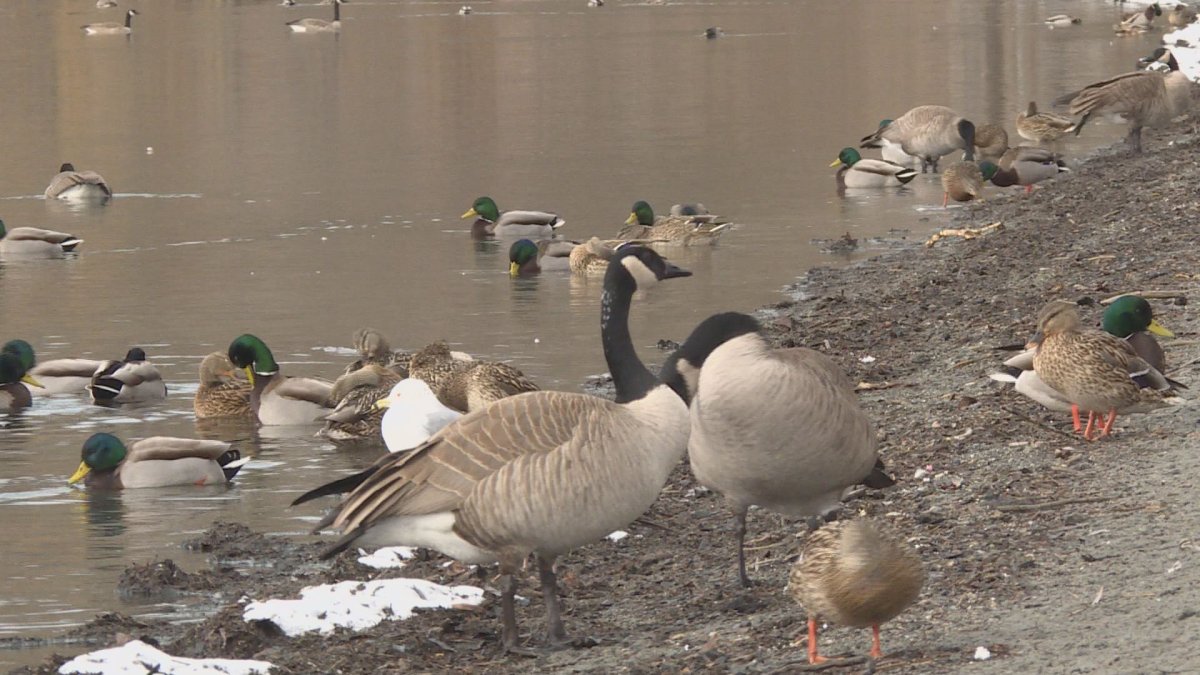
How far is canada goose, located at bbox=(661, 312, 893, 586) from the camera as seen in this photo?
23.3 ft

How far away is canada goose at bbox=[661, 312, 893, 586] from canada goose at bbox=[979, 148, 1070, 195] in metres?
17.0

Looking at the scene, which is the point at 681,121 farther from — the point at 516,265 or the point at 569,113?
the point at 516,265

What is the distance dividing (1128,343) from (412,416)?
405cm

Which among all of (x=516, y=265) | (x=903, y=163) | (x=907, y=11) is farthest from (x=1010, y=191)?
(x=907, y=11)

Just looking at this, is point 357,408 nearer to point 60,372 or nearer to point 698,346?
point 60,372

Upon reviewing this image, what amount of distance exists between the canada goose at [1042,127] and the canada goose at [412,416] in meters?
19.6

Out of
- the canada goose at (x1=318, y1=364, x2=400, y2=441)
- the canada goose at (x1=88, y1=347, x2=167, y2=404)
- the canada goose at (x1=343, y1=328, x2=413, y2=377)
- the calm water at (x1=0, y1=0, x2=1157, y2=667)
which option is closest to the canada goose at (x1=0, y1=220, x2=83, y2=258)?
the calm water at (x1=0, y1=0, x2=1157, y2=667)

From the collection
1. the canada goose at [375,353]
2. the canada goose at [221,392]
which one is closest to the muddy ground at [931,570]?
the canada goose at [375,353]

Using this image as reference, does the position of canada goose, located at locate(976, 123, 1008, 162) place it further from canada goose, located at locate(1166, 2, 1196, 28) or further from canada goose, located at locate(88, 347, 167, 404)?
canada goose, located at locate(1166, 2, 1196, 28)

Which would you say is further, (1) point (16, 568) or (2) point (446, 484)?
(1) point (16, 568)

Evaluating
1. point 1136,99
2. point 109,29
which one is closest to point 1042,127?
point 1136,99

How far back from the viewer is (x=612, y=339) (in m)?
8.10

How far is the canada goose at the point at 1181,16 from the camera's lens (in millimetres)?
55875

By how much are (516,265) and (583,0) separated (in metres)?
63.9
